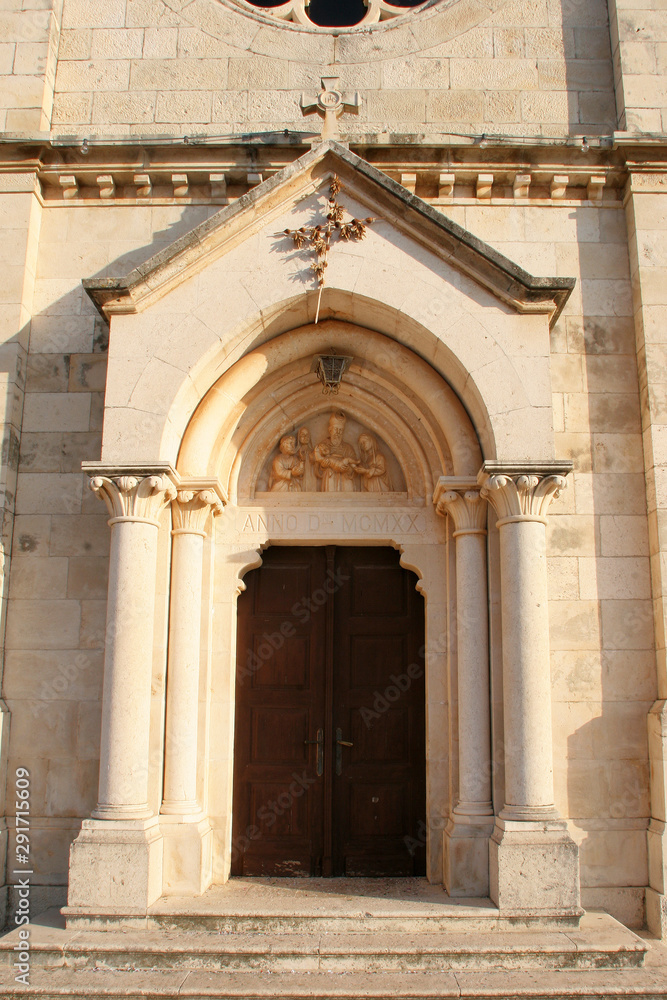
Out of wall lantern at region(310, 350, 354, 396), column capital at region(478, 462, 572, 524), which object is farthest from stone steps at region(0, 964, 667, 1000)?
wall lantern at region(310, 350, 354, 396)

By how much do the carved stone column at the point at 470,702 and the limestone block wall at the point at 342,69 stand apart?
12.8 feet

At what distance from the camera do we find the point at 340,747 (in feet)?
24.5

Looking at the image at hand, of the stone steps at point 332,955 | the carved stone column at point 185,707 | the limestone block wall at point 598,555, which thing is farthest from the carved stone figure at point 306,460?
the stone steps at point 332,955

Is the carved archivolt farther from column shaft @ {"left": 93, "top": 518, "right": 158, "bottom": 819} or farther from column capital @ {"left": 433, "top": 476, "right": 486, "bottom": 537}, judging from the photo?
column shaft @ {"left": 93, "top": 518, "right": 158, "bottom": 819}

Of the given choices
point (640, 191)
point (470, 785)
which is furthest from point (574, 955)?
point (640, 191)

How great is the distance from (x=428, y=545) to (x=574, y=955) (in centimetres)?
333

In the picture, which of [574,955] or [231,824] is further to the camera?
[231,824]

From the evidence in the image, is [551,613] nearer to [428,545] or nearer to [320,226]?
[428,545]

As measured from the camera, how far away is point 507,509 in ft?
21.4

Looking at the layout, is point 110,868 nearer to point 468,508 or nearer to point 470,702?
point 470,702

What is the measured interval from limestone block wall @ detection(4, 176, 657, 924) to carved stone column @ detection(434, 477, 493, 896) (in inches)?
10.9

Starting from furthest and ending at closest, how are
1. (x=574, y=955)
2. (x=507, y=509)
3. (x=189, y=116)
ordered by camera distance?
(x=189, y=116), (x=507, y=509), (x=574, y=955)

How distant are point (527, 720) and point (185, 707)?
8.81ft

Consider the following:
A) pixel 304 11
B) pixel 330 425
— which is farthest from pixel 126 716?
pixel 304 11
